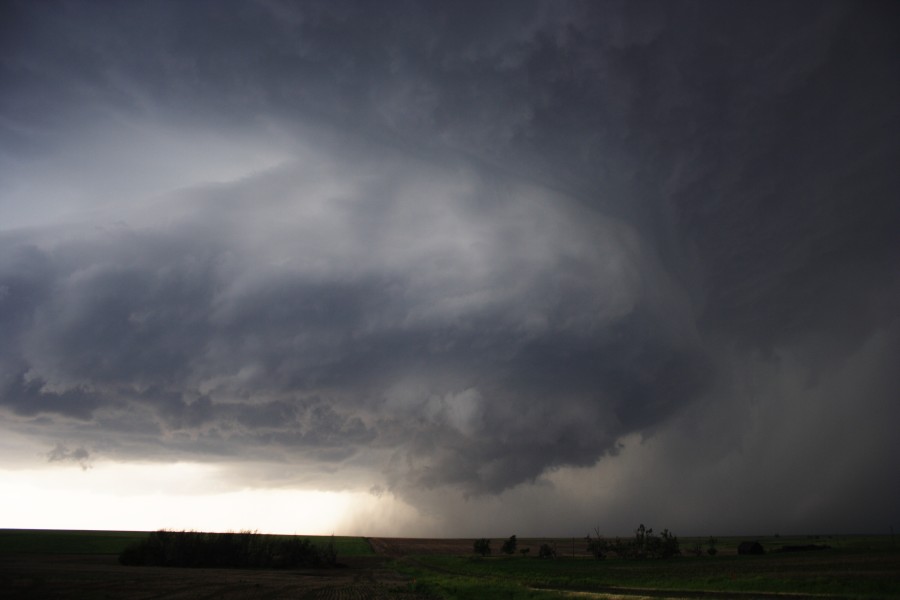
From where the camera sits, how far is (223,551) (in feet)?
427

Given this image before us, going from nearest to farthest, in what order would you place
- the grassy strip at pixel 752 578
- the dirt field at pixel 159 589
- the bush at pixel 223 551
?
1. the dirt field at pixel 159 589
2. the grassy strip at pixel 752 578
3. the bush at pixel 223 551

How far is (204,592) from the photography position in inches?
2576

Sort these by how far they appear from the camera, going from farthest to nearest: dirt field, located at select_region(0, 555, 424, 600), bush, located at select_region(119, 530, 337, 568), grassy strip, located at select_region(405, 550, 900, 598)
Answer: bush, located at select_region(119, 530, 337, 568) → grassy strip, located at select_region(405, 550, 900, 598) → dirt field, located at select_region(0, 555, 424, 600)

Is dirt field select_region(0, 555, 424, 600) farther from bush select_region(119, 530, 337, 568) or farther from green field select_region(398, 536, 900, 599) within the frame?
bush select_region(119, 530, 337, 568)

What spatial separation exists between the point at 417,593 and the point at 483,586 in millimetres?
9956

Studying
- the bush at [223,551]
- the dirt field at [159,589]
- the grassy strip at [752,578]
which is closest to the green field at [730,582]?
the grassy strip at [752,578]

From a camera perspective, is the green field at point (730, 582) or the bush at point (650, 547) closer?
the green field at point (730, 582)

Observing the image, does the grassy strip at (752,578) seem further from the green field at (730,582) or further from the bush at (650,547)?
the bush at (650,547)

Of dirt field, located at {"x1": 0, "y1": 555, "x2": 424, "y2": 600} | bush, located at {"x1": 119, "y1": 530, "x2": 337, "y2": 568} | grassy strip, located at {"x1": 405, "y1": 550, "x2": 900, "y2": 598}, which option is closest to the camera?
dirt field, located at {"x1": 0, "y1": 555, "x2": 424, "y2": 600}

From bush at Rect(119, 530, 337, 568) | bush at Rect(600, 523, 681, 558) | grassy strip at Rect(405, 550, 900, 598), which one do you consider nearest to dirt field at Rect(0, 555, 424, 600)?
grassy strip at Rect(405, 550, 900, 598)

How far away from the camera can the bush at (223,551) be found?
404 feet

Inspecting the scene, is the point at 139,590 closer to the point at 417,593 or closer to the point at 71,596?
the point at 71,596

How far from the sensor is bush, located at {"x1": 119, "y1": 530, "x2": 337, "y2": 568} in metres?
123

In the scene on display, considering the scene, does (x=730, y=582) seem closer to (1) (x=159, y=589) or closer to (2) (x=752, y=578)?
(2) (x=752, y=578)
